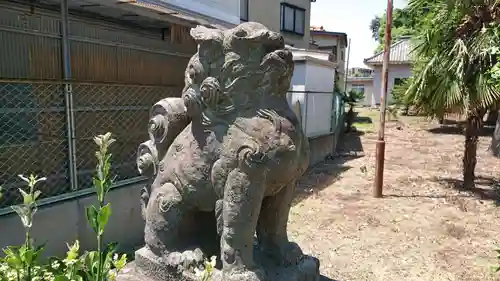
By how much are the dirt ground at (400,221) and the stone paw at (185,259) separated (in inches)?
88.1

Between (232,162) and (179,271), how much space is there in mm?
735

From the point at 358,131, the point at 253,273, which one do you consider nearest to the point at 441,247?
the point at 253,273

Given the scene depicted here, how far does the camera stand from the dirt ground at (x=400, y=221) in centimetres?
448

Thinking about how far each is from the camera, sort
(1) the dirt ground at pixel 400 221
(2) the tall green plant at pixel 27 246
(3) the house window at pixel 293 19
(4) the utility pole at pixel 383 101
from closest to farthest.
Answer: (2) the tall green plant at pixel 27 246, (1) the dirt ground at pixel 400 221, (4) the utility pole at pixel 383 101, (3) the house window at pixel 293 19

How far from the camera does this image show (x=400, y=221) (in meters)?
5.95

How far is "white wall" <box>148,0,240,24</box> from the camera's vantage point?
8.84 metres

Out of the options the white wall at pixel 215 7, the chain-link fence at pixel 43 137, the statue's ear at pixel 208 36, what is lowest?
the chain-link fence at pixel 43 137

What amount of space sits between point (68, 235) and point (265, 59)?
3.26 metres

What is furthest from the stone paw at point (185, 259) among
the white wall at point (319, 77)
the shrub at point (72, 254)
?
the white wall at point (319, 77)

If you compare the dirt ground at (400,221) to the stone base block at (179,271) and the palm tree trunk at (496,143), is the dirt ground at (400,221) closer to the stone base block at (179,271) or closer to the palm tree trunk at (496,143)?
the palm tree trunk at (496,143)

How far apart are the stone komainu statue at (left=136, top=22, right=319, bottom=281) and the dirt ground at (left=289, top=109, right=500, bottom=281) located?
87.7 inches

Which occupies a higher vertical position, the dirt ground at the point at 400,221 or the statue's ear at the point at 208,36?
the statue's ear at the point at 208,36

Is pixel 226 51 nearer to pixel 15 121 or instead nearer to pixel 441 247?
pixel 15 121

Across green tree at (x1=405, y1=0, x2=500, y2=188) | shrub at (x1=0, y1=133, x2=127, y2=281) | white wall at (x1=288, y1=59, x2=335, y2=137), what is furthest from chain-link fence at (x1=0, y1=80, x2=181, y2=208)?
green tree at (x1=405, y1=0, x2=500, y2=188)
